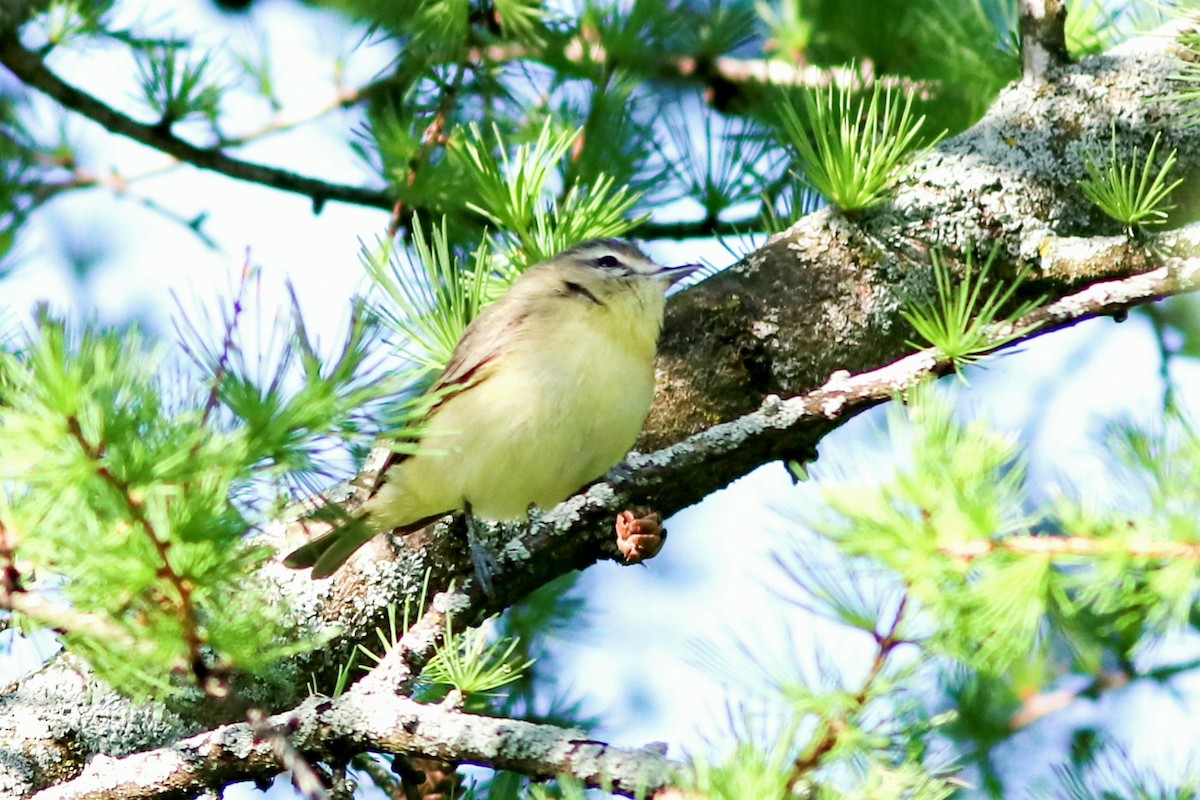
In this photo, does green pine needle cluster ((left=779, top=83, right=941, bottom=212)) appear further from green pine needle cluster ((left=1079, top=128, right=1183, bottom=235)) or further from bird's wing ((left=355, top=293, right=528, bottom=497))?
bird's wing ((left=355, top=293, right=528, bottom=497))

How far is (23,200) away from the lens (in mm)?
4355

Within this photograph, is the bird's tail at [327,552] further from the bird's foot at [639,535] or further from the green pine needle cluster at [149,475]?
the green pine needle cluster at [149,475]

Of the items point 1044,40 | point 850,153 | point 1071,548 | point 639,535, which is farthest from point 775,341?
point 1071,548

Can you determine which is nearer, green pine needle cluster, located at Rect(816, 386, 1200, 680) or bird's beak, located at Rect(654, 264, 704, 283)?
green pine needle cluster, located at Rect(816, 386, 1200, 680)

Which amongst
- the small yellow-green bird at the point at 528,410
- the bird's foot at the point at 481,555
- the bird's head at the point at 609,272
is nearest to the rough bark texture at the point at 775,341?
the bird's foot at the point at 481,555

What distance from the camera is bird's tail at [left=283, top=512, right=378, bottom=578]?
3207 millimetres

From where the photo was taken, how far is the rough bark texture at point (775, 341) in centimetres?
282

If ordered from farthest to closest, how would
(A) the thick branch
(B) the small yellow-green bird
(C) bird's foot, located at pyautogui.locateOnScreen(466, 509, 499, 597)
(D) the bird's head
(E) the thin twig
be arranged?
(D) the bird's head < (B) the small yellow-green bird < (C) bird's foot, located at pyautogui.locateOnScreen(466, 509, 499, 597) < (A) the thick branch < (E) the thin twig

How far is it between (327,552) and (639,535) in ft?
2.83

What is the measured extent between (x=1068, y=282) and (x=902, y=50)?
1.97 meters

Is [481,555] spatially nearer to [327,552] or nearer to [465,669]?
[327,552]

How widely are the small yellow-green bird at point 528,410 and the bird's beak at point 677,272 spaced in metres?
0.11

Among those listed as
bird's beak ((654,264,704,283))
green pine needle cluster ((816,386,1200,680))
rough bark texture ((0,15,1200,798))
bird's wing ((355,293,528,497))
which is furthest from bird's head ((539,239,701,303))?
green pine needle cluster ((816,386,1200,680))

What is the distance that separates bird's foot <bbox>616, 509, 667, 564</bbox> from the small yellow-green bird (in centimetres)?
47
